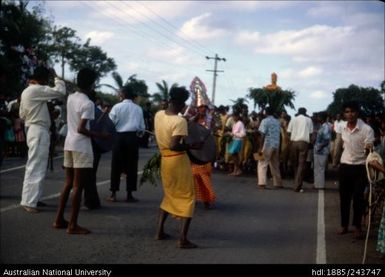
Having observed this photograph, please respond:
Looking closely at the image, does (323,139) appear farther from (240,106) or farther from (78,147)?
(78,147)

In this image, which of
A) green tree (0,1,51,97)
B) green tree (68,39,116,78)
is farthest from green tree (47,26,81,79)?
green tree (0,1,51,97)

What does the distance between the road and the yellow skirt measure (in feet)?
1.54

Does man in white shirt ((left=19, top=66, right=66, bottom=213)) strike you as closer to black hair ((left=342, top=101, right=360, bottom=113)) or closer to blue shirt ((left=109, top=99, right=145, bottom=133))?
blue shirt ((left=109, top=99, right=145, bottom=133))

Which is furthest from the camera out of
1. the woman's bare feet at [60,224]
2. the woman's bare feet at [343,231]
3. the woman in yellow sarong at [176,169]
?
the woman's bare feet at [343,231]

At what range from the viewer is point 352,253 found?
6.47 meters

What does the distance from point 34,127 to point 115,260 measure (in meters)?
2.97

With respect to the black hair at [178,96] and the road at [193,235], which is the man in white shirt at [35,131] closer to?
the road at [193,235]

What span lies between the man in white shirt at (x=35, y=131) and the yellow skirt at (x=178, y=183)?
2.30 meters

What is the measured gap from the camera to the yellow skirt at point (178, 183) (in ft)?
20.8

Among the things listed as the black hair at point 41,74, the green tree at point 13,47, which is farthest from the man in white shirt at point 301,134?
the green tree at point 13,47

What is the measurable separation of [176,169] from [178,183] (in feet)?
0.57

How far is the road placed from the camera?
19.4 ft
